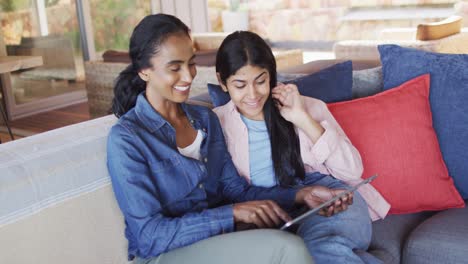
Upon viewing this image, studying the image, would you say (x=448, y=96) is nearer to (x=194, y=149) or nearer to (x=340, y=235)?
(x=340, y=235)

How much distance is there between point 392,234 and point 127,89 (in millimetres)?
897

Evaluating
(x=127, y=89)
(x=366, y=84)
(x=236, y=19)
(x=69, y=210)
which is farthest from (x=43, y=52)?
(x=69, y=210)

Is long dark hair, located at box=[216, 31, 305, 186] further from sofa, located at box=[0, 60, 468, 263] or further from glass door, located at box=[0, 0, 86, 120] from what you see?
glass door, located at box=[0, 0, 86, 120]

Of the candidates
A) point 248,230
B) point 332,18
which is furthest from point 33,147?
point 332,18

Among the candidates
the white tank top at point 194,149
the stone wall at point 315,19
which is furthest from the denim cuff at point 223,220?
the stone wall at point 315,19

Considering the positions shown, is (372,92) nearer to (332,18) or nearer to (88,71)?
(88,71)

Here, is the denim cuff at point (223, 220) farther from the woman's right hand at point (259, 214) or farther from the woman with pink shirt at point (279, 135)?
the woman with pink shirt at point (279, 135)

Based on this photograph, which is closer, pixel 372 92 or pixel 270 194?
pixel 270 194

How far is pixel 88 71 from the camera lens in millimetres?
3967

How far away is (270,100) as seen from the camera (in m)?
1.56

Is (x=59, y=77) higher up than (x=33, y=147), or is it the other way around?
(x=33, y=147)

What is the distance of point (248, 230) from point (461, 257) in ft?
2.20

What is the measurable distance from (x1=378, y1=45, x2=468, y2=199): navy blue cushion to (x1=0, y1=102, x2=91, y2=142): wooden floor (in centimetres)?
367

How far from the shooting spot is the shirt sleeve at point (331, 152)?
4.87ft
